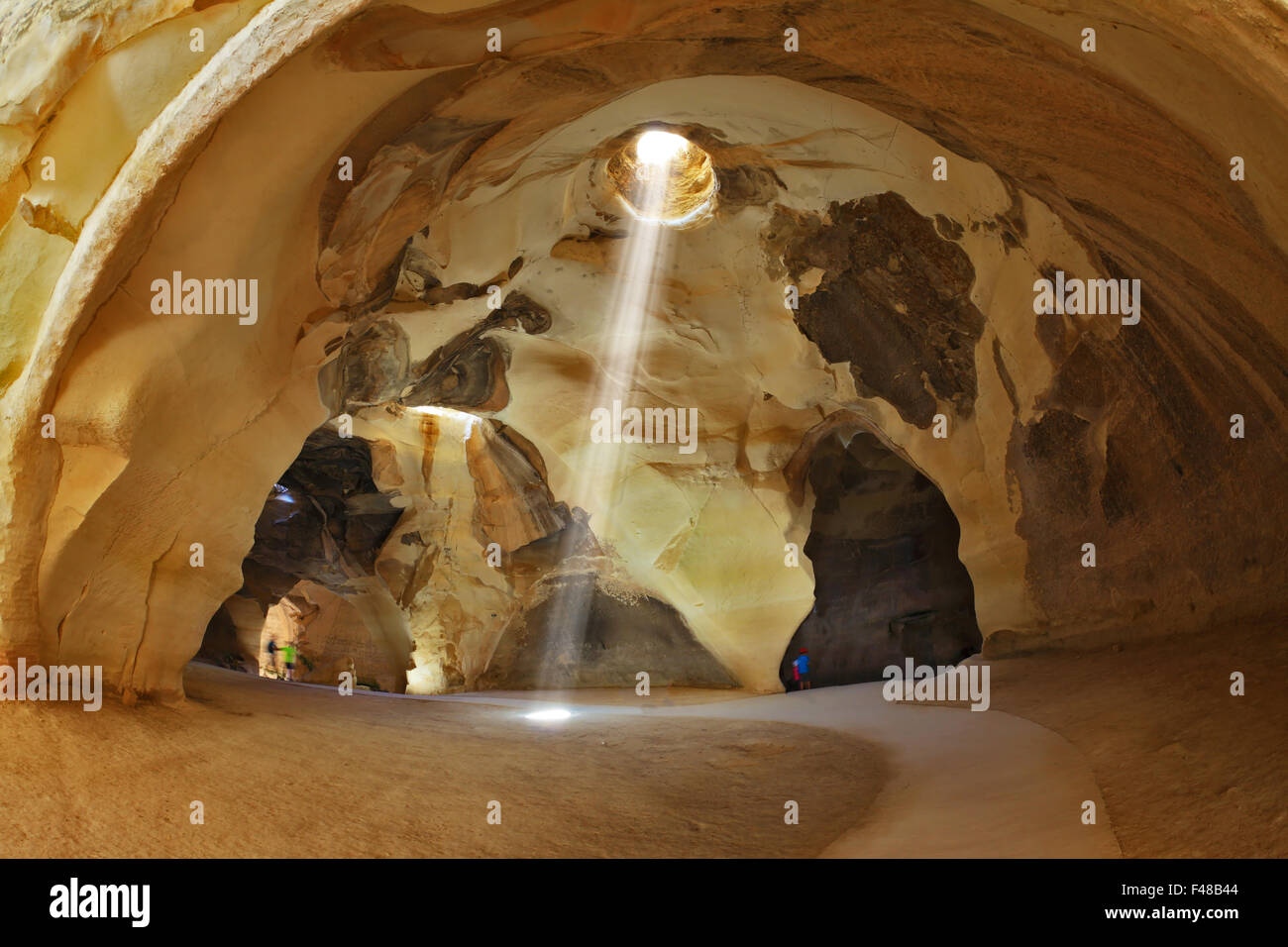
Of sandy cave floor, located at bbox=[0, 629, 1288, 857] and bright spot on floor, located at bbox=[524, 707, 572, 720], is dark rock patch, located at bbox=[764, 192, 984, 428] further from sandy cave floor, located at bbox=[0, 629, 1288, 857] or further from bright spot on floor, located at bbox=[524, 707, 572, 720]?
bright spot on floor, located at bbox=[524, 707, 572, 720]

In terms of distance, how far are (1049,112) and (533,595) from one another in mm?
9261

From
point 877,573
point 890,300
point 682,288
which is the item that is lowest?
point 877,573

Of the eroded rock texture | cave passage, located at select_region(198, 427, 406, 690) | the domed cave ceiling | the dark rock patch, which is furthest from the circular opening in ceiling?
cave passage, located at select_region(198, 427, 406, 690)

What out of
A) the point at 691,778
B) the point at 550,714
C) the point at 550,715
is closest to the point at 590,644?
the point at 550,714

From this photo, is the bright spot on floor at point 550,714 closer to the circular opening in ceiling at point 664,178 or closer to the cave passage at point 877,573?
the circular opening in ceiling at point 664,178

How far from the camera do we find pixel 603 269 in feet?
27.6

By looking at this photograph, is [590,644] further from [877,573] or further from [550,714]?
[550,714]

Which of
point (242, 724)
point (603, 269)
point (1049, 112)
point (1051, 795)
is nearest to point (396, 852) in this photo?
point (242, 724)

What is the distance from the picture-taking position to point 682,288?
28.9 ft

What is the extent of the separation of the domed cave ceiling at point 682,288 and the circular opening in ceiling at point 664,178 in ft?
0.12

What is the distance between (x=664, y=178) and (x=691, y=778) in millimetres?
4996

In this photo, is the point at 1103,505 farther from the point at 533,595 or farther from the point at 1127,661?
the point at 533,595

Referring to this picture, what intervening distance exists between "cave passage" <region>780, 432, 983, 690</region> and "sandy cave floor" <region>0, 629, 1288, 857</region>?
6.62 meters

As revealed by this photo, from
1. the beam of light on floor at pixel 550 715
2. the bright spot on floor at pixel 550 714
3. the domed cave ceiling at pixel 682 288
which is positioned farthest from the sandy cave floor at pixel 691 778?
the bright spot on floor at pixel 550 714
